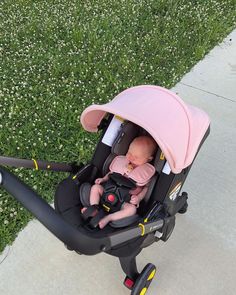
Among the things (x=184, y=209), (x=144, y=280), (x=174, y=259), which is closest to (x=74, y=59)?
(x=184, y=209)

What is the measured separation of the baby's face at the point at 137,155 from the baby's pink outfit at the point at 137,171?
4cm

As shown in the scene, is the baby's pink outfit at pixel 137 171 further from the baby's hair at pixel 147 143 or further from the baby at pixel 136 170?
the baby's hair at pixel 147 143

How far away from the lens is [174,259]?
329cm

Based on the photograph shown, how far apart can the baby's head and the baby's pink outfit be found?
41 millimetres

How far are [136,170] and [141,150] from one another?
168mm

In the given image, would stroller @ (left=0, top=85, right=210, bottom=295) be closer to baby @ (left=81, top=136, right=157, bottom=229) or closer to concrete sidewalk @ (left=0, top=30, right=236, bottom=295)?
baby @ (left=81, top=136, right=157, bottom=229)

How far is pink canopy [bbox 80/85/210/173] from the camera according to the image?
250 centimetres

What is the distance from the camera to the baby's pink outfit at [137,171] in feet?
9.48

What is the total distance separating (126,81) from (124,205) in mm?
2453

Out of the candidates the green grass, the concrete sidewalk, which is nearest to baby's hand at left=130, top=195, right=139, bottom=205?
the concrete sidewalk

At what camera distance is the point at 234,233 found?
3.47 meters

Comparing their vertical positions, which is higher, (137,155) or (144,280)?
(137,155)

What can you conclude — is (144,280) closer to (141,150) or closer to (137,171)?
(137,171)

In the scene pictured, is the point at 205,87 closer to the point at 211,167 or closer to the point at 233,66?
the point at 233,66
